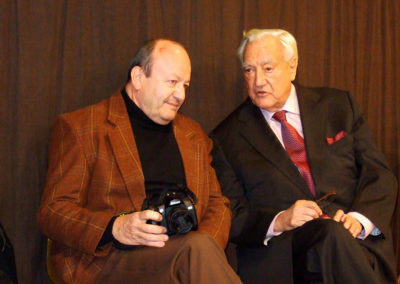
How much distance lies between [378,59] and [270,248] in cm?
167

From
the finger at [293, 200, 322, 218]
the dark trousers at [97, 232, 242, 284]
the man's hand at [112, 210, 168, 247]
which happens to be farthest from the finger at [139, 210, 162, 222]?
the finger at [293, 200, 322, 218]

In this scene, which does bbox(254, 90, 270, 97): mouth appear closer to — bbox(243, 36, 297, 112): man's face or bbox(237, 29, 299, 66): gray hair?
bbox(243, 36, 297, 112): man's face

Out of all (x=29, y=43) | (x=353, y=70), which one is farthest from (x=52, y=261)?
(x=353, y=70)

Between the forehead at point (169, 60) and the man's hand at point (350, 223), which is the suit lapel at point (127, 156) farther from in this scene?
the man's hand at point (350, 223)

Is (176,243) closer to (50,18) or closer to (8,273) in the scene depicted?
(8,273)

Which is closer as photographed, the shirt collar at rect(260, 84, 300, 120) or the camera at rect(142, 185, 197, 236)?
the camera at rect(142, 185, 197, 236)

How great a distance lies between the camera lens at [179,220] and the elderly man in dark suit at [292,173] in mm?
535

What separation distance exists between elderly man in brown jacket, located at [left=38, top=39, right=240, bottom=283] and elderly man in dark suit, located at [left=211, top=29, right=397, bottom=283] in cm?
17

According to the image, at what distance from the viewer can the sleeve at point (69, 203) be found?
196 cm

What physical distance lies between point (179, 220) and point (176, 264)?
0.51 ft

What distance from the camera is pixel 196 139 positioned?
8.09 feet

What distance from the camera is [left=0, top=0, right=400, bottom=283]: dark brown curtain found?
8.49 feet

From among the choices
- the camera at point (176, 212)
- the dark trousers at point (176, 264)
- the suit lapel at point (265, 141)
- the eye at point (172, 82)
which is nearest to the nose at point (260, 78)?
the suit lapel at point (265, 141)

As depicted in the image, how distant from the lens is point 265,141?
2574 millimetres
